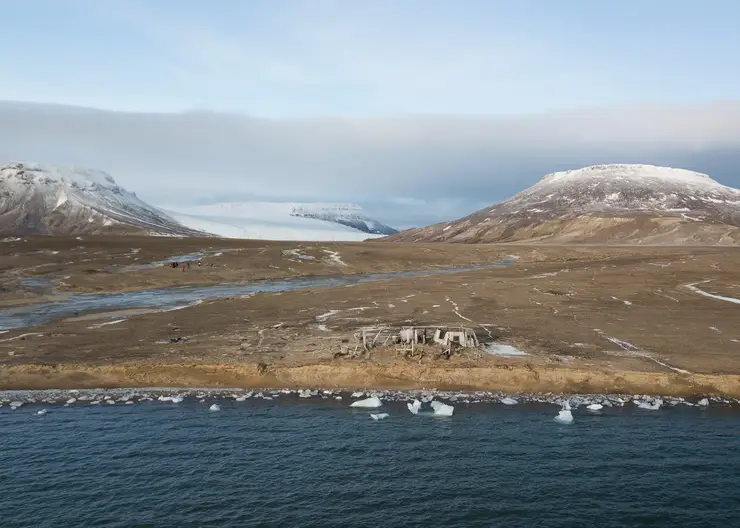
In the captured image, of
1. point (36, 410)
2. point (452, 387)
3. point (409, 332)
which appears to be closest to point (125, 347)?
point (36, 410)

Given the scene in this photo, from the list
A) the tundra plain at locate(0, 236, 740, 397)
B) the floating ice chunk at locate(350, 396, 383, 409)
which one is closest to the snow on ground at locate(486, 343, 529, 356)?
the tundra plain at locate(0, 236, 740, 397)

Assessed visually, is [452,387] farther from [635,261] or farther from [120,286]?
[635,261]

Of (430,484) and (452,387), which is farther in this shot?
(452,387)

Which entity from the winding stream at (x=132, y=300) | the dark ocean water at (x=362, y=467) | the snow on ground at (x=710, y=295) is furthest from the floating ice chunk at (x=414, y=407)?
the snow on ground at (x=710, y=295)

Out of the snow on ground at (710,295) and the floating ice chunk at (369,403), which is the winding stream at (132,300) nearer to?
the floating ice chunk at (369,403)

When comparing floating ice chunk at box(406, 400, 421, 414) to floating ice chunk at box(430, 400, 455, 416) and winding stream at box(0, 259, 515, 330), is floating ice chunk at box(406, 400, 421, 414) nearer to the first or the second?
floating ice chunk at box(430, 400, 455, 416)
